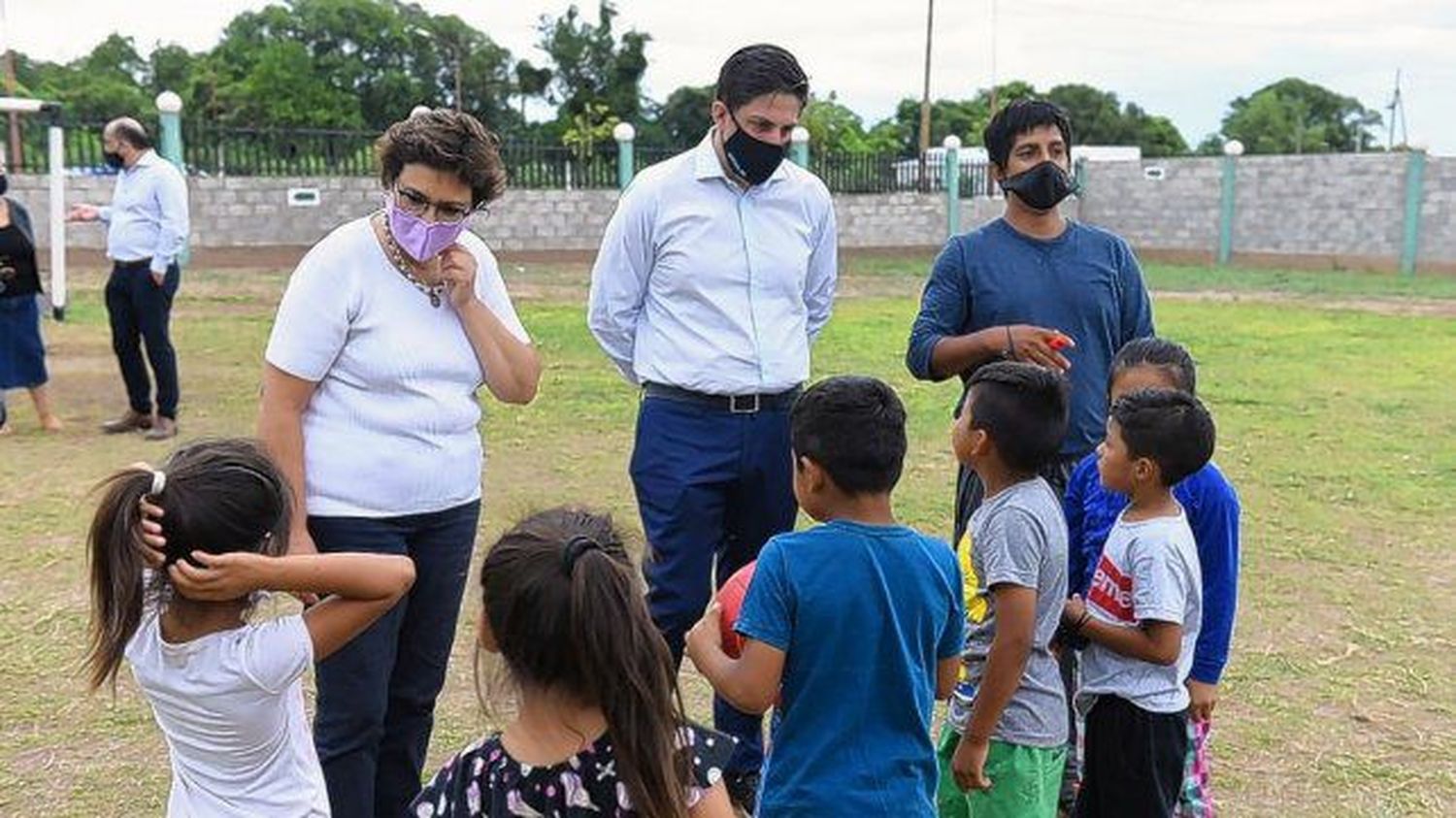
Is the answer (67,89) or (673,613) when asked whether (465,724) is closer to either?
(673,613)

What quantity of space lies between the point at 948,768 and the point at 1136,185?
2773 centimetres

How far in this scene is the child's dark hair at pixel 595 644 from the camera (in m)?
1.87

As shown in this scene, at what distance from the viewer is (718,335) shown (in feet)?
12.1

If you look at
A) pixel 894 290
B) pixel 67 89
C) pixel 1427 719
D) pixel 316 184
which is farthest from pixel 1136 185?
pixel 67 89

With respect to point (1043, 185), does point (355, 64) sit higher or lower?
higher

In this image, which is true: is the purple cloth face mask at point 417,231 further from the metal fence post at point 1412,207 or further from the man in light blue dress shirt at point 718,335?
the metal fence post at point 1412,207

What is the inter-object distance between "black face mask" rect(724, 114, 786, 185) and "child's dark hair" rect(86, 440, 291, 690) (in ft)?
5.83

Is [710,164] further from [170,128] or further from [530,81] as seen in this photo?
[530,81]

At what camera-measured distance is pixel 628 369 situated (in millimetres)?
→ 3949

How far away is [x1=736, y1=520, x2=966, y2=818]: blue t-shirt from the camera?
2.30m

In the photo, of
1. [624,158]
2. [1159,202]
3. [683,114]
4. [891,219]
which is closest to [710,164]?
[624,158]

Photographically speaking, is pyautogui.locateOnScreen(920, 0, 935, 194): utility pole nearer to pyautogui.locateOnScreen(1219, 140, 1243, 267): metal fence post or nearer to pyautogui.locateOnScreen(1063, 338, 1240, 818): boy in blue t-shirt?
pyautogui.locateOnScreen(1219, 140, 1243, 267): metal fence post

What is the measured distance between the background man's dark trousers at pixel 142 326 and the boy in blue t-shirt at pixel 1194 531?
6.44 m

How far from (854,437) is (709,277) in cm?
138
